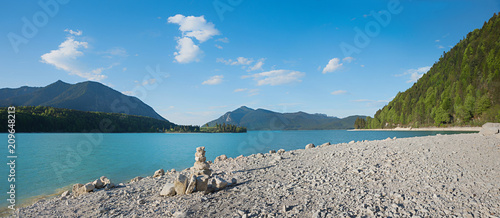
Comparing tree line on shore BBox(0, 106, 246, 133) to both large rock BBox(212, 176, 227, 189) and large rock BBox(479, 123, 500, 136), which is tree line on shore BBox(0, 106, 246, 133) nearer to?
large rock BBox(212, 176, 227, 189)

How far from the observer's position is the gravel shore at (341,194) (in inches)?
262

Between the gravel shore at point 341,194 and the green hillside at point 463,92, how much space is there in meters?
90.1

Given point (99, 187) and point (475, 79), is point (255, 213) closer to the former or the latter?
point (99, 187)

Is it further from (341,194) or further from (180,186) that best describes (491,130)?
(180,186)

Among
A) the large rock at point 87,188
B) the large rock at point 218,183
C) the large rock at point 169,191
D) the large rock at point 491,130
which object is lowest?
the large rock at point 87,188

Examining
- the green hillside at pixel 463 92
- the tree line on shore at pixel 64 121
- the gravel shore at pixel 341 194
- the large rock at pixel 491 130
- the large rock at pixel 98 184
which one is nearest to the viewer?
the gravel shore at pixel 341 194

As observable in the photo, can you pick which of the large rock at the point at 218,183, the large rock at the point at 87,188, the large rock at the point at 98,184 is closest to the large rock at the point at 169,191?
the large rock at the point at 218,183

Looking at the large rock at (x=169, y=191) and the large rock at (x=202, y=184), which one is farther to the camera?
the large rock at (x=169, y=191)

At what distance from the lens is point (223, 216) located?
6648 millimetres

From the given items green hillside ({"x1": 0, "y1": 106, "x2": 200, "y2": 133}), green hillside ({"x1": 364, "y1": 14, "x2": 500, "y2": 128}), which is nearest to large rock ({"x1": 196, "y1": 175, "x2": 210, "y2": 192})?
green hillside ({"x1": 364, "y1": 14, "x2": 500, "y2": 128})

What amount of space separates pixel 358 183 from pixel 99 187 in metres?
12.6

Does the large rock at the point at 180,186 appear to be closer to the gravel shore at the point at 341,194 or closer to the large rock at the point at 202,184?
the gravel shore at the point at 341,194

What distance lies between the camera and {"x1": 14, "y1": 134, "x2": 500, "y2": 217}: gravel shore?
6.66 meters

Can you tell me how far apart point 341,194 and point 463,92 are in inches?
5142
